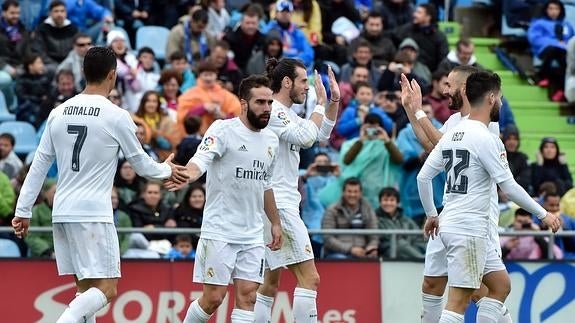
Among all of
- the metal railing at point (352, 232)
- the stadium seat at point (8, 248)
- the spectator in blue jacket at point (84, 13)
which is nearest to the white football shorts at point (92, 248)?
the metal railing at point (352, 232)

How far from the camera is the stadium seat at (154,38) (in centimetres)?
2247

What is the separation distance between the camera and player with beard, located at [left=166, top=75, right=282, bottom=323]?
13.7 m

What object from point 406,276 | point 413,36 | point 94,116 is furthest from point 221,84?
point 94,116

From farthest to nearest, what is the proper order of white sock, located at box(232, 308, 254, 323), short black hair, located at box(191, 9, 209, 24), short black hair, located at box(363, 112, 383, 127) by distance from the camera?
short black hair, located at box(191, 9, 209, 24) < short black hair, located at box(363, 112, 383, 127) < white sock, located at box(232, 308, 254, 323)

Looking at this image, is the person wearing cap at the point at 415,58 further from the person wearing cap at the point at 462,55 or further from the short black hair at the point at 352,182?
the short black hair at the point at 352,182

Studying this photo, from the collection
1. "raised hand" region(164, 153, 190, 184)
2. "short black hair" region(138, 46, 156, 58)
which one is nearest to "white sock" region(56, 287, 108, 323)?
"raised hand" region(164, 153, 190, 184)

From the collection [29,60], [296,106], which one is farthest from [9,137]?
[296,106]

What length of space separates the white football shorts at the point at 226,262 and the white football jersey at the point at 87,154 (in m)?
1.01

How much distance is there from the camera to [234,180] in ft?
45.1

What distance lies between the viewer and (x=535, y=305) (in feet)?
56.4

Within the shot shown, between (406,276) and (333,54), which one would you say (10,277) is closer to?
(406,276)

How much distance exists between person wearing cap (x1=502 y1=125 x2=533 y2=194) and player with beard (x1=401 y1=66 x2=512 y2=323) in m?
5.48

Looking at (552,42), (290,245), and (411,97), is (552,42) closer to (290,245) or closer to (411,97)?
(411,97)

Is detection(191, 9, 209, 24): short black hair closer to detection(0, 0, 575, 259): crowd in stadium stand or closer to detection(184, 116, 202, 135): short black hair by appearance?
detection(0, 0, 575, 259): crowd in stadium stand
